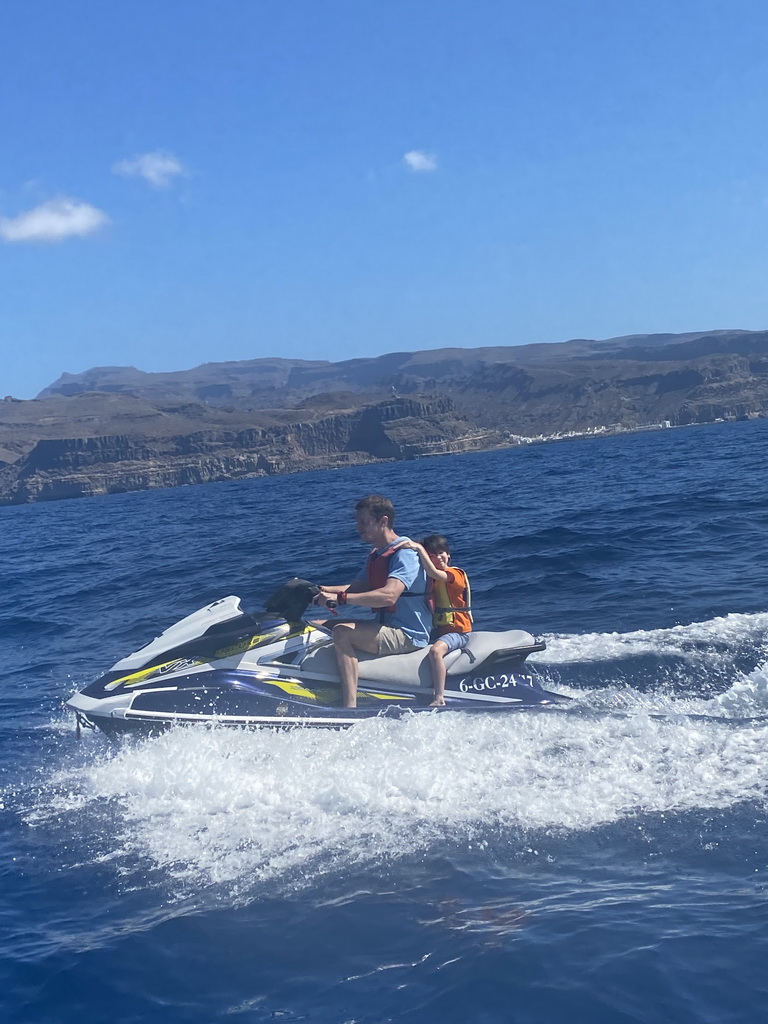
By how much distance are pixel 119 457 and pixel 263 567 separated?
13432 centimetres

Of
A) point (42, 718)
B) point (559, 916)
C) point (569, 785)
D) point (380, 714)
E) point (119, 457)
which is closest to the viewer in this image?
point (559, 916)

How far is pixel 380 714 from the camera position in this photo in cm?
755

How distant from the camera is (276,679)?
7723mm

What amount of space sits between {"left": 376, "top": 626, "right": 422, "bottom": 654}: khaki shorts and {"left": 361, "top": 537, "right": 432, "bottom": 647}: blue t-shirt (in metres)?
0.04

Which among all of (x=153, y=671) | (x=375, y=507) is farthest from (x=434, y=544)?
(x=153, y=671)

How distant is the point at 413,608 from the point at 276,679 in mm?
1294

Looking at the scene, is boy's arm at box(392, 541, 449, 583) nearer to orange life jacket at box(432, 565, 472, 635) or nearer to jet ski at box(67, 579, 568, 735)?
orange life jacket at box(432, 565, 472, 635)

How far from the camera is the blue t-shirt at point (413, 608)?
25.4 ft

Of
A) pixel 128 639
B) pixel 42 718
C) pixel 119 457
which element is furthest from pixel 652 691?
pixel 119 457

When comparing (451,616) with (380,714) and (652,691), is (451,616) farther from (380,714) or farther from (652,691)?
(652,691)

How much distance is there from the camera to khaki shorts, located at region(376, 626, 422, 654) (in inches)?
309

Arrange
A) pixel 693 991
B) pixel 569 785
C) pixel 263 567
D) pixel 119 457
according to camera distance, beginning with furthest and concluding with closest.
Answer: pixel 119 457, pixel 263 567, pixel 569 785, pixel 693 991

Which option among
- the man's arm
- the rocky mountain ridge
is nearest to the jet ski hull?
the man's arm

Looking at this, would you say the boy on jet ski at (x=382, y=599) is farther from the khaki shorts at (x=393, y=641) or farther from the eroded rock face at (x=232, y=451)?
the eroded rock face at (x=232, y=451)
